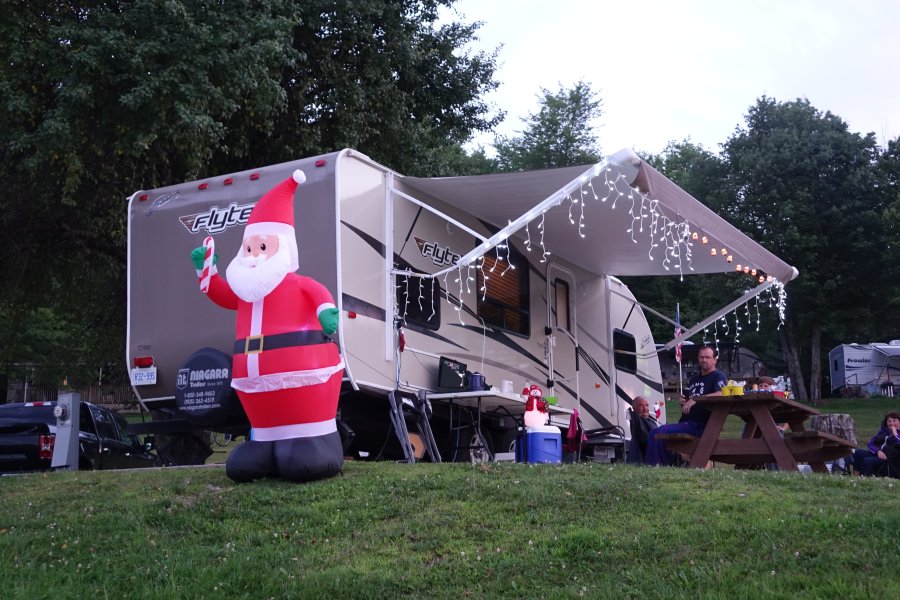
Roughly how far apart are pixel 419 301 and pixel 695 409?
118 inches

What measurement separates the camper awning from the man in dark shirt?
1.48m

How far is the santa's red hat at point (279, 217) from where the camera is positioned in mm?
7980

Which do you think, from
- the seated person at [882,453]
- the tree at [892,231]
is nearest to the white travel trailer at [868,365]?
the tree at [892,231]

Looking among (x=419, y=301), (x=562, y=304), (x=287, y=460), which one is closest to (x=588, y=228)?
(x=562, y=304)

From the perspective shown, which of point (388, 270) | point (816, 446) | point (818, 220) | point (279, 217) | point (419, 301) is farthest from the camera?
point (818, 220)

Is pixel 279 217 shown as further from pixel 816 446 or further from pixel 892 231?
pixel 892 231

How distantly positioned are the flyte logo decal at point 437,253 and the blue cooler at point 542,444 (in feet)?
6.57

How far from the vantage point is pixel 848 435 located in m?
11.6

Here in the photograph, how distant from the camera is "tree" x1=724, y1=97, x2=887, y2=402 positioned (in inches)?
1131

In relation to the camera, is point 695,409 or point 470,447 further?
point 470,447

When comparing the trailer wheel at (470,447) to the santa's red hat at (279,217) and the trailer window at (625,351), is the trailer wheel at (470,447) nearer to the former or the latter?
the santa's red hat at (279,217)

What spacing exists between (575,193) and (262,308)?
159 inches

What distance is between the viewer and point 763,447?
29.1 ft

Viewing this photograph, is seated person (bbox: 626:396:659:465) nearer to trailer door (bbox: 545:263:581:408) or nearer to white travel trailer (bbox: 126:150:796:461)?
white travel trailer (bbox: 126:150:796:461)
